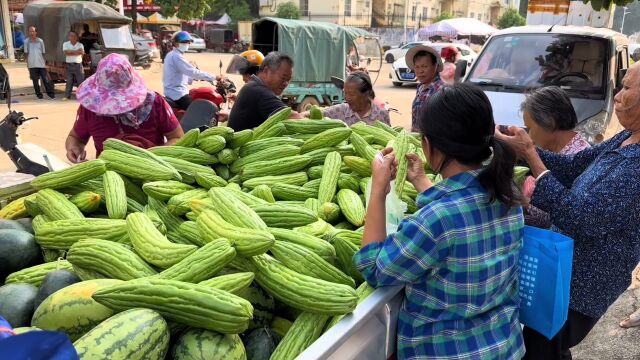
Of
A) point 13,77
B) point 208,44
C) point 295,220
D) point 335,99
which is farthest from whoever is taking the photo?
point 208,44

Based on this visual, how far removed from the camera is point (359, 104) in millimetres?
5148

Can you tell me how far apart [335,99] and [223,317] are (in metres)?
12.9

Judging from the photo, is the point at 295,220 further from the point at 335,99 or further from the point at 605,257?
the point at 335,99

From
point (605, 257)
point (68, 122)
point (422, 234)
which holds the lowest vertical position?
point (68, 122)

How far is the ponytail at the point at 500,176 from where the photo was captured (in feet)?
5.79

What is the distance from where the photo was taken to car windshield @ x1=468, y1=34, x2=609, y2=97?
280 inches

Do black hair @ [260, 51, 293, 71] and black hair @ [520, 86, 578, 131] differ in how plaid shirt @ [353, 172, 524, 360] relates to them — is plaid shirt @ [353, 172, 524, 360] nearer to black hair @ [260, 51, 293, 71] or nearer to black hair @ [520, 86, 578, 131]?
black hair @ [520, 86, 578, 131]

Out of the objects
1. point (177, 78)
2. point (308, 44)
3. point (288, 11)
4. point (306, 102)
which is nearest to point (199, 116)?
point (177, 78)

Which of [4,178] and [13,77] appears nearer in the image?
[4,178]

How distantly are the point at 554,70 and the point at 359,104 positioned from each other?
362 cm

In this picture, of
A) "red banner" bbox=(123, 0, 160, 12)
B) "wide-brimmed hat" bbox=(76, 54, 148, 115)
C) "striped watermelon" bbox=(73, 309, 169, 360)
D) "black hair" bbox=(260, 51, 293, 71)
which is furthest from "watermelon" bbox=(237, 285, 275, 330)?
"red banner" bbox=(123, 0, 160, 12)

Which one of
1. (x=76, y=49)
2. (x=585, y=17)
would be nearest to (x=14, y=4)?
(x=76, y=49)

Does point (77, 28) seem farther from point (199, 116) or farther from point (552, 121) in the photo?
point (552, 121)

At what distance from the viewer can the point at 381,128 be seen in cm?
372
